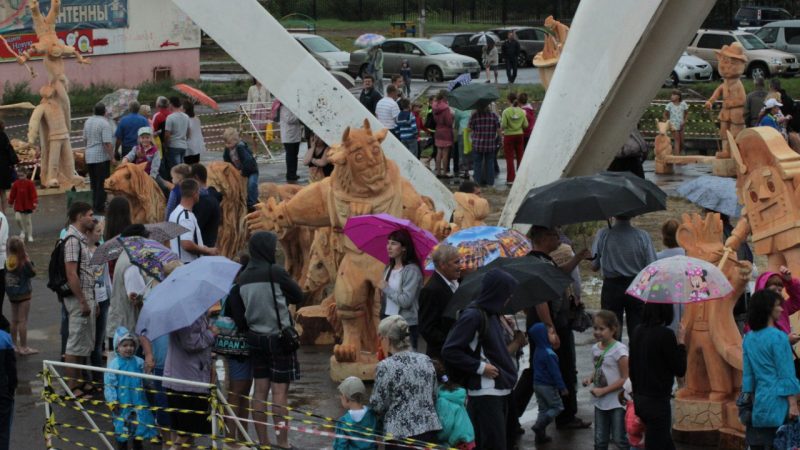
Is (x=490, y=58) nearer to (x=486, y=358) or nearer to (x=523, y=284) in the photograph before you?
(x=523, y=284)

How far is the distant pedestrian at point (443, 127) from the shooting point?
888 inches

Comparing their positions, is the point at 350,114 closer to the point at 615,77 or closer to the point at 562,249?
the point at 615,77

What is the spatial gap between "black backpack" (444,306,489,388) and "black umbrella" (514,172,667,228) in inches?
79.6

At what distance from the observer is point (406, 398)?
26.8ft

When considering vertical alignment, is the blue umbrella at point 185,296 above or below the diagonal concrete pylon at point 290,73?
below

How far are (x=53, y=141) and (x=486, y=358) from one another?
1449 cm

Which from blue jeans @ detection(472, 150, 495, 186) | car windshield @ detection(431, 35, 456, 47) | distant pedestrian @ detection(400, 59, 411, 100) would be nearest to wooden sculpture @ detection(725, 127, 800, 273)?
blue jeans @ detection(472, 150, 495, 186)

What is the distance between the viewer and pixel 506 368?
861 cm

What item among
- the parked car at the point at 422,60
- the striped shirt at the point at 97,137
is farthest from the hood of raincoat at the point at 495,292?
the parked car at the point at 422,60

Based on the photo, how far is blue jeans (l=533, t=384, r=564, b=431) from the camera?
9.95 meters

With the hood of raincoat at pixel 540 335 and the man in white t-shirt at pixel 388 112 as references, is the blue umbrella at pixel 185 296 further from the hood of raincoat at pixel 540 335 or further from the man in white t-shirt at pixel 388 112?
the man in white t-shirt at pixel 388 112

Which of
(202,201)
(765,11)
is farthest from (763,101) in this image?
(765,11)

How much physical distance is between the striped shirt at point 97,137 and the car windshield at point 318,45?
76.1ft

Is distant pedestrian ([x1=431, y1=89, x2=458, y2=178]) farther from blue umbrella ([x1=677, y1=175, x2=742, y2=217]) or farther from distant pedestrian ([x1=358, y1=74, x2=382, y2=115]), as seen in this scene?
blue umbrella ([x1=677, y1=175, x2=742, y2=217])
